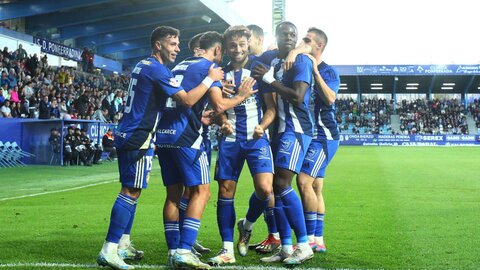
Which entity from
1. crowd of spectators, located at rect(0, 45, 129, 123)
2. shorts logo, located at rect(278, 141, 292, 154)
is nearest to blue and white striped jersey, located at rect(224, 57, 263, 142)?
shorts logo, located at rect(278, 141, 292, 154)

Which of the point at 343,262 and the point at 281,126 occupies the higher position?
the point at 281,126

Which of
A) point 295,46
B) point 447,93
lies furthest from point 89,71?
point 447,93

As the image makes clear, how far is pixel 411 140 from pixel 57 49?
3573 centimetres

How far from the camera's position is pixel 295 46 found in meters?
6.25

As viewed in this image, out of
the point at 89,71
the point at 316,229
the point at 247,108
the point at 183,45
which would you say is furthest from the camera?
the point at 183,45

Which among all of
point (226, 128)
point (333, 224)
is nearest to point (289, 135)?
point (226, 128)

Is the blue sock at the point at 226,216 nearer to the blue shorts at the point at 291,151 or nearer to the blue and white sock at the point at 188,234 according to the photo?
the blue and white sock at the point at 188,234

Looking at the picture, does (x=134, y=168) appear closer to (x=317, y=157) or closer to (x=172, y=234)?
(x=172, y=234)

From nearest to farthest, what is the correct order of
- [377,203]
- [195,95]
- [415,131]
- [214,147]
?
1. [195,95]
2. [377,203]
3. [214,147]
4. [415,131]

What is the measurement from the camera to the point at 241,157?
19.8ft

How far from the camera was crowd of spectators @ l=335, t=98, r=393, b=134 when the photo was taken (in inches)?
2437

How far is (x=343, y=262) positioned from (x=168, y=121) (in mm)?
2181

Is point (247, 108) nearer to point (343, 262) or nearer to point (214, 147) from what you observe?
point (343, 262)

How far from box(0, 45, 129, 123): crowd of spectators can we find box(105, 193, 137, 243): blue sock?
1791 cm
